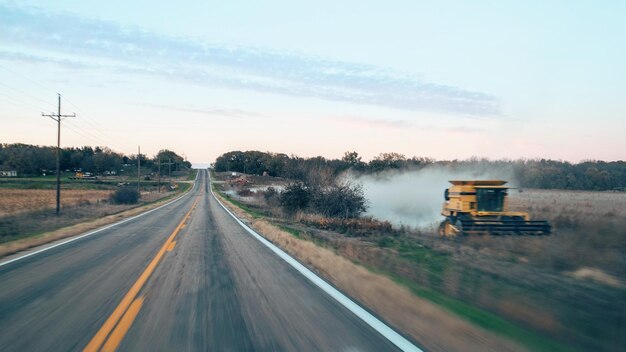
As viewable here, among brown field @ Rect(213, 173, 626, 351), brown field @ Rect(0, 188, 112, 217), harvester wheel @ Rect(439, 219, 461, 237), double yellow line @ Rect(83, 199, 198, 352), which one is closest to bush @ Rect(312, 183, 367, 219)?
harvester wheel @ Rect(439, 219, 461, 237)

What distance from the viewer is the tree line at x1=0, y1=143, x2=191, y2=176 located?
98.0 metres

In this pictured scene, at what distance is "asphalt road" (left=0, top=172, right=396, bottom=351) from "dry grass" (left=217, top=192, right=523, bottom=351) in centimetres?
60

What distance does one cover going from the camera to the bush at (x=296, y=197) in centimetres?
3462

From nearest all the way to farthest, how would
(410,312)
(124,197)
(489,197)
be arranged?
(410,312) < (489,197) < (124,197)

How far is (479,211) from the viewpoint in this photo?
889 inches

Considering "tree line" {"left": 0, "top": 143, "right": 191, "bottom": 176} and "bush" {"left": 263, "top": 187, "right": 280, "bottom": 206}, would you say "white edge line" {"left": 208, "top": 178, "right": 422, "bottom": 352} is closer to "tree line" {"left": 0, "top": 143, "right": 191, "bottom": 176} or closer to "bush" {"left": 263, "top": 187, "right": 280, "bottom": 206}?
"bush" {"left": 263, "top": 187, "right": 280, "bottom": 206}

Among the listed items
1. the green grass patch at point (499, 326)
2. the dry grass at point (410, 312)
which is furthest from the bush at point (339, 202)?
the green grass patch at point (499, 326)

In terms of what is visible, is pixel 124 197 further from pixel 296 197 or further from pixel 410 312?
pixel 410 312

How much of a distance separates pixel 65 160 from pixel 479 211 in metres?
126

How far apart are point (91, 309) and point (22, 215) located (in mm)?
25301

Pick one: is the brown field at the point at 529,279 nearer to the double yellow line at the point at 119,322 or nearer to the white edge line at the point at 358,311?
the white edge line at the point at 358,311

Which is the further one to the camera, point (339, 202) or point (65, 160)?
point (65, 160)

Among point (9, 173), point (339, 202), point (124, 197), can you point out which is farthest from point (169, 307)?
point (9, 173)

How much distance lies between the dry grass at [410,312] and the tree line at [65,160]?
4114 inches
